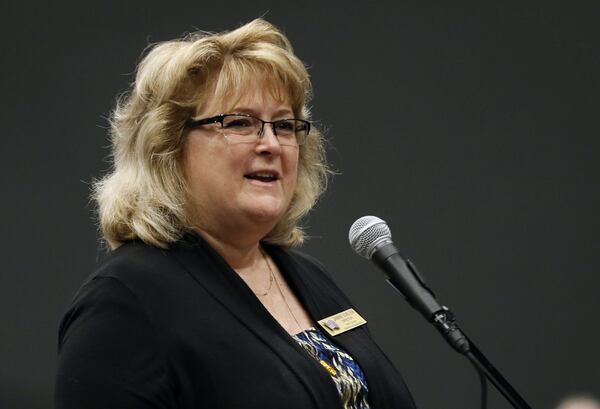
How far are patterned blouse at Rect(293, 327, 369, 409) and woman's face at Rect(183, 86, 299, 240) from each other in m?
0.26

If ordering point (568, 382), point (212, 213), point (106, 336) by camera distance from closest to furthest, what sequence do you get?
point (106, 336) < point (212, 213) < point (568, 382)

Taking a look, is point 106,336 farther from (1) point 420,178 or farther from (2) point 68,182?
(1) point 420,178

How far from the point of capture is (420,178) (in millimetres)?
3332

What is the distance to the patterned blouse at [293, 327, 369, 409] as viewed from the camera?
183cm

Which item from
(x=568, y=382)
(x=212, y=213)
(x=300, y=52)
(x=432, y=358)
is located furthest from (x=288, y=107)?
(x=568, y=382)

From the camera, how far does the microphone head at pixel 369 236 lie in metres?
1.64

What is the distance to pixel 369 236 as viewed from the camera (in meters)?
1.66

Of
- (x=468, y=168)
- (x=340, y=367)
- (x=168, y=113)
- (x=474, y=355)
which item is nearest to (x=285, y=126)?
(x=168, y=113)

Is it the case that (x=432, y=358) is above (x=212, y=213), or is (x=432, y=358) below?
below

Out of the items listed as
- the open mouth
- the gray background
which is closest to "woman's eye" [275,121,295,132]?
the open mouth

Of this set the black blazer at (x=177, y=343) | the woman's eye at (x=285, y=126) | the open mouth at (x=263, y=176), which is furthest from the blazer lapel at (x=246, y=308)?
the woman's eye at (x=285, y=126)

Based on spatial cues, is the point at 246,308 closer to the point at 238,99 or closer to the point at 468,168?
the point at 238,99

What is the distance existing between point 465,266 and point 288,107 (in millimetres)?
1551

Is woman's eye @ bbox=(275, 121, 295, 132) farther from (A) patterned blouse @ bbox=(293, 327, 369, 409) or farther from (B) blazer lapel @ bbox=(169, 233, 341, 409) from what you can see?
(A) patterned blouse @ bbox=(293, 327, 369, 409)
